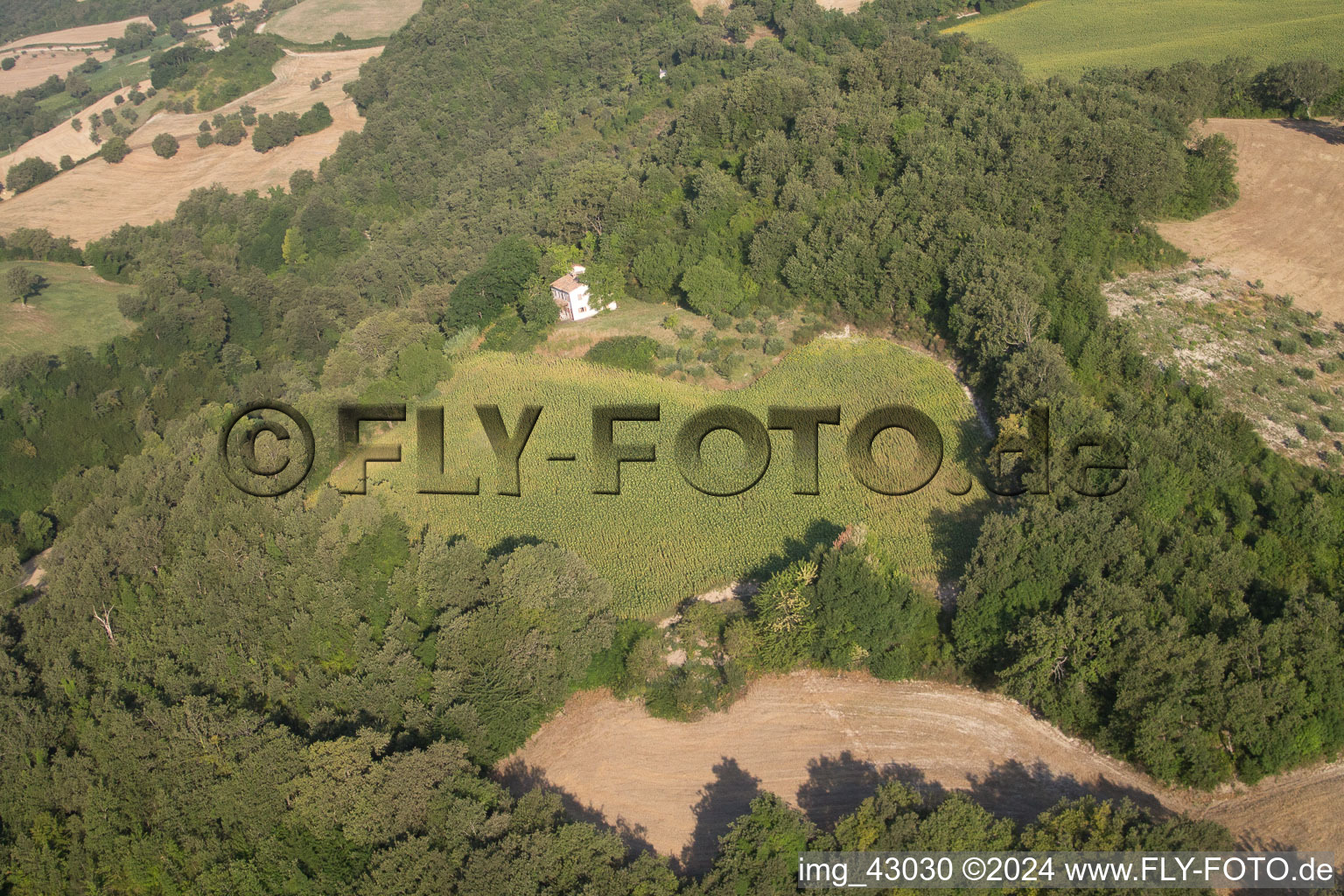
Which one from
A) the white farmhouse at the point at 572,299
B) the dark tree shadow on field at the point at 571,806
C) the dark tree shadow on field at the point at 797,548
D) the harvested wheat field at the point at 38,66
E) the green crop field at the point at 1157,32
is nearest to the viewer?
the dark tree shadow on field at the point at 571,806

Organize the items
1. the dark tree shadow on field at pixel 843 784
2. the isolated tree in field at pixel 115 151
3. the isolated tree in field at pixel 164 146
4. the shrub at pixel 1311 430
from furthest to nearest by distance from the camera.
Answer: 1. the isolated tree in field at pixel 164 146
2. the isolated tree in field at pixel 115 151
3. the shrub at pixel 1311 430
4. the dark tree shadow on field at pixel 843 784

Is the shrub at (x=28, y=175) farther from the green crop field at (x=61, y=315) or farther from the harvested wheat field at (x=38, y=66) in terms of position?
the harvested wheat field at (x=38, y=66)

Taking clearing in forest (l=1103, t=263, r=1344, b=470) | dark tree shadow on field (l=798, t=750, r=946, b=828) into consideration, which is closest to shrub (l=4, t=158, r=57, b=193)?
dark tree shadow on field (l=798, t=750, r=946, b=828)

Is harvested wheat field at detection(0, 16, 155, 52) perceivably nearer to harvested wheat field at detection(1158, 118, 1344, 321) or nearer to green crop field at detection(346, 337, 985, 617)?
green crop field at detection(346, 337, 985, 617)

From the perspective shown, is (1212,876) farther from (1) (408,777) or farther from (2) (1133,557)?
(1) (408,777)

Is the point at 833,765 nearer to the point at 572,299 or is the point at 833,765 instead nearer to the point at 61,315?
the point at 572,299

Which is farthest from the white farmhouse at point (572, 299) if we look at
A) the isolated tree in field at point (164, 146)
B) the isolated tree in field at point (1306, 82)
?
the isolated tree in field at point (164, 146)
